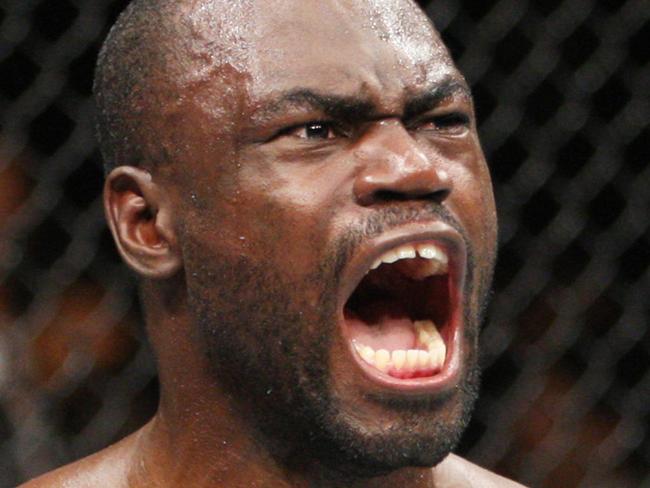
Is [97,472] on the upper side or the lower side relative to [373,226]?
lower

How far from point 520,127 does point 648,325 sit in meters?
0.37

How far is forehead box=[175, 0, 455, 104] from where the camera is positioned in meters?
1.32

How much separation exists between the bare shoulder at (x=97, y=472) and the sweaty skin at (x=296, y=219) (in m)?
0.08

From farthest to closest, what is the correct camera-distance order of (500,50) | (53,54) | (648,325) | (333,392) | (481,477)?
(648,325)
(500,50)
(53,54)
(481,477)
(333,392)

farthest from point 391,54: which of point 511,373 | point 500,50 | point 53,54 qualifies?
point 511,373

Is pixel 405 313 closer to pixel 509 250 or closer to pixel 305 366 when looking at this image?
pixel 305 366

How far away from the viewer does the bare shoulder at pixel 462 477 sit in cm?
148

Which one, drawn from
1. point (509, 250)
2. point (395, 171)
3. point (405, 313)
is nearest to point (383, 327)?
point (405, 313)

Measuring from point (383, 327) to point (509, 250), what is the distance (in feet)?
3.58

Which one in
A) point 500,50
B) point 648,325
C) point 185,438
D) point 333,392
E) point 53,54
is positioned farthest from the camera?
point 648,325

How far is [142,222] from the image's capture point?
1.41m

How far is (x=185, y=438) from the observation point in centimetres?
141

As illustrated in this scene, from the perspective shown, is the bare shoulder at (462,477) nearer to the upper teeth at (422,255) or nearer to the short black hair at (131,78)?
the upper teeth at (422,255)

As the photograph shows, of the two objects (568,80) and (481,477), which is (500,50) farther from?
(481,477)
